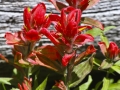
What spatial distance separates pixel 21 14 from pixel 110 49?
54 centimetres

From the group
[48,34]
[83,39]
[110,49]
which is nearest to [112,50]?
[110,49]

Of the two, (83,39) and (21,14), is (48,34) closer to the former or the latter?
(83,39)

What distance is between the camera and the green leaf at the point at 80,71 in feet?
4.90

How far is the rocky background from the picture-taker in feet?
5.98

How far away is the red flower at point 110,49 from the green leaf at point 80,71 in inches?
6.7

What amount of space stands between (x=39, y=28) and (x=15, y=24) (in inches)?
16.4

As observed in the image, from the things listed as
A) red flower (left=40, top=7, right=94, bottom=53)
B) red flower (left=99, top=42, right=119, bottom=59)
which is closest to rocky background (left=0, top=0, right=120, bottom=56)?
red flower (left=99, top=42, right=119, bottom=59)

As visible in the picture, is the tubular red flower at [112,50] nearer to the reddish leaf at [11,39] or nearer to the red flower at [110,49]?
the red flower at [110,49]

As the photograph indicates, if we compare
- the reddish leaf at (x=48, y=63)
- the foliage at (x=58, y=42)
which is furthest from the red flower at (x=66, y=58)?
the reddish leaf at (x=48, y=63)

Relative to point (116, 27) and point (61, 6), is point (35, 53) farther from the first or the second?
point (116, 27)

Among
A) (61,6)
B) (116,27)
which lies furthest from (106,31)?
(61,6)

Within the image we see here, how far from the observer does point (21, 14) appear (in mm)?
1837

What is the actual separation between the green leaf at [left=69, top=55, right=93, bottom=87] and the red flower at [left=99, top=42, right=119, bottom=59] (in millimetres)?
170

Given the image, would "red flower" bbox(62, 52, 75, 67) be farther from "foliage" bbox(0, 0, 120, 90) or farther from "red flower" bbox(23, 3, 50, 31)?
"red flower" bbox(23, 3, 50, 31)
